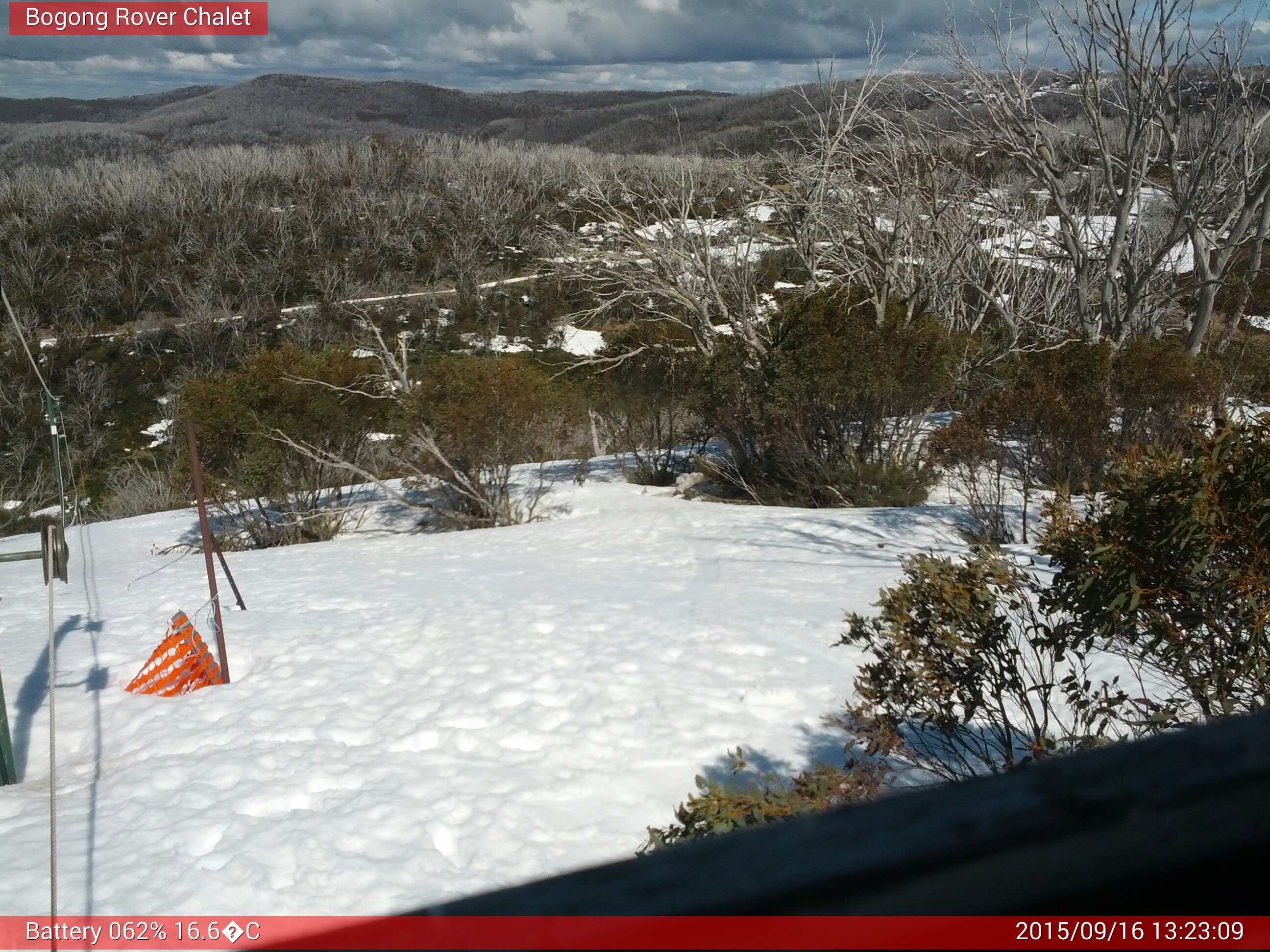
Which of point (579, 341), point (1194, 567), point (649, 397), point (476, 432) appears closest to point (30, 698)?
point (476, 432)

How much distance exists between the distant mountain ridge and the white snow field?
38.4 meters

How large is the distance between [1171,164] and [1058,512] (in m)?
9.47

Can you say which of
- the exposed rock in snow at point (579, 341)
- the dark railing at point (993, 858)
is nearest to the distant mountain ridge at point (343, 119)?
the exposed rock in snow at point (579, 341)

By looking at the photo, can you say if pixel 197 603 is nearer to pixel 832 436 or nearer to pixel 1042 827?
pixel 832 436

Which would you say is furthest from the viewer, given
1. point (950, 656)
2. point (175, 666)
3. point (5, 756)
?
point (175, 666)

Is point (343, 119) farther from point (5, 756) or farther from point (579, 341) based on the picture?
point (5, 756)

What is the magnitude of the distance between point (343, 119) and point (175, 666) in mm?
87032

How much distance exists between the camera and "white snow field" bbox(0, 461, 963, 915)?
13.1 feet

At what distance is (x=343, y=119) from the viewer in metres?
83.0

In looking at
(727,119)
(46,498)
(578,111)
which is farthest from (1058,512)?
(578,111)

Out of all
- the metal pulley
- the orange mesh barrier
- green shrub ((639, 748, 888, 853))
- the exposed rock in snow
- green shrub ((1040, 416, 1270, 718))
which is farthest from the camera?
the exposed rock in snow

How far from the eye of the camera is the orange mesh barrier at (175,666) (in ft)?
19.1

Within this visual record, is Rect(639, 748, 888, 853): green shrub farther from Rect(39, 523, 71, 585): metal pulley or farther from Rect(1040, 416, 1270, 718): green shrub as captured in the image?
Rect(39, 523, 71, 585): metal pulley

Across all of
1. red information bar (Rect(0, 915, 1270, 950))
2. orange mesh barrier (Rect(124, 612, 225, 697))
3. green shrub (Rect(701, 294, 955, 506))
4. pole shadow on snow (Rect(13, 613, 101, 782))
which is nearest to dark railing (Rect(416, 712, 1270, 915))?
red information bar (Rect(0, 915, 1270, 950))
